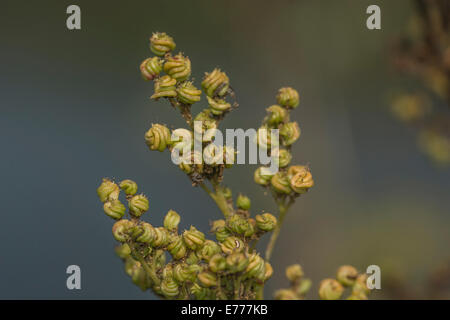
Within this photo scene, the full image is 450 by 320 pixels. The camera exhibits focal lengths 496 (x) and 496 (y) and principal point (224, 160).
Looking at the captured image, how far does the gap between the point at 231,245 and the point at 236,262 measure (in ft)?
0.16

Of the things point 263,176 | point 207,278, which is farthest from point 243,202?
point 207,278

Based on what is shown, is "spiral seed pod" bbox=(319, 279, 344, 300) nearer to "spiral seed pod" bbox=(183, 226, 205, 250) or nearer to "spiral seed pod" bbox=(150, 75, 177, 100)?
"spiral seed pod" bbox=(183, 226, 205, 250)

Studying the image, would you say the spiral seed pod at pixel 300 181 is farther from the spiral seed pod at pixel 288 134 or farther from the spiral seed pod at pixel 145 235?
the spiral seed pod at pixel 145 235

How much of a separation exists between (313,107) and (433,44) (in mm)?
1384

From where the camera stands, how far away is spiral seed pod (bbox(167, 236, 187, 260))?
59cm

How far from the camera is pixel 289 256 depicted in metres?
2.52

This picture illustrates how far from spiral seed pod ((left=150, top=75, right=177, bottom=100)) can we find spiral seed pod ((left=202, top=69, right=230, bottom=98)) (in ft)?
0.14

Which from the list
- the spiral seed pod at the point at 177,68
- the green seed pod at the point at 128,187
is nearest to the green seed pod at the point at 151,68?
the spiral seed pod at the point at 177,68

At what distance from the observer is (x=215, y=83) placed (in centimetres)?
62

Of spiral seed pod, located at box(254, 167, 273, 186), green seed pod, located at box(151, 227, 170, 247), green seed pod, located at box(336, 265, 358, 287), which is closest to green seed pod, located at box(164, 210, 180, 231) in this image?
green seed pod, located at box(151, 227, 170, 247)

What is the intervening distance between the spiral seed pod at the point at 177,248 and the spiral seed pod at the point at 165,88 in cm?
17

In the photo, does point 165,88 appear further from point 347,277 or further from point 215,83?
point 347,277

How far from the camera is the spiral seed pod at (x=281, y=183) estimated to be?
2.10ft

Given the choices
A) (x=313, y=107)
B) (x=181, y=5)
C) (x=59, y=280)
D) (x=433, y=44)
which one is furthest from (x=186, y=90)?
(x=313, y=107)
